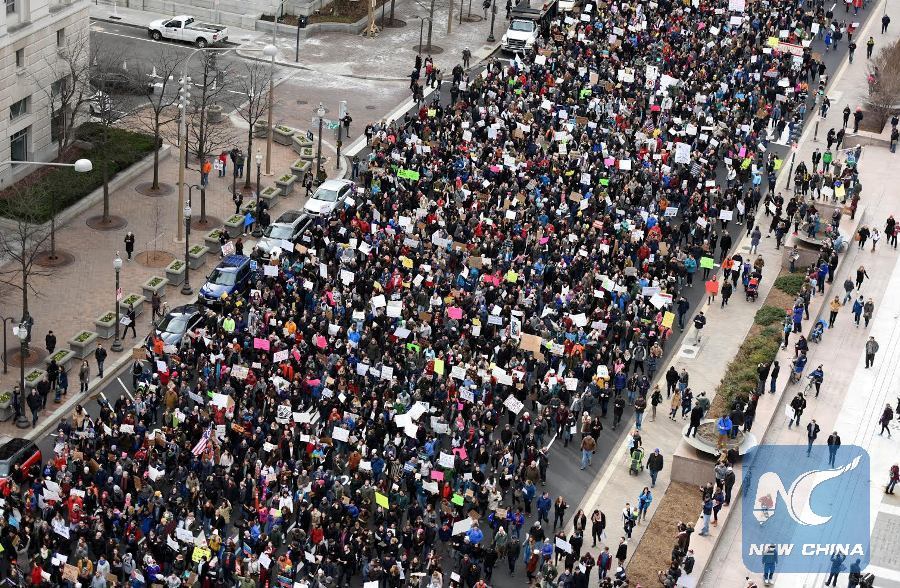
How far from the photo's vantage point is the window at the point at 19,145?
65.3 m

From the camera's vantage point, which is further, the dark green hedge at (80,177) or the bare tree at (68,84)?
the bare tree at (68,84)

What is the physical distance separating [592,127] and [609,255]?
12.3 metres

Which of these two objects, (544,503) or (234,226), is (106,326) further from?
(544,503)

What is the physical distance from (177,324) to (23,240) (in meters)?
5.94

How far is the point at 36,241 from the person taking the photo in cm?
5925

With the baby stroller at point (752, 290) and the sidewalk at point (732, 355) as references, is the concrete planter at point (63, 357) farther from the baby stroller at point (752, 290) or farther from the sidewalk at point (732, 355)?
the baby stroller at point (752, 290)

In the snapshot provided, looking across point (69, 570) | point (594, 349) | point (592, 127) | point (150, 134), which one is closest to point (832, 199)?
point (592, 127)

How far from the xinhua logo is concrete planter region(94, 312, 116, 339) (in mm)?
22012

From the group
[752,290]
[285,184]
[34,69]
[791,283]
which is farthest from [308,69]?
[791,283]

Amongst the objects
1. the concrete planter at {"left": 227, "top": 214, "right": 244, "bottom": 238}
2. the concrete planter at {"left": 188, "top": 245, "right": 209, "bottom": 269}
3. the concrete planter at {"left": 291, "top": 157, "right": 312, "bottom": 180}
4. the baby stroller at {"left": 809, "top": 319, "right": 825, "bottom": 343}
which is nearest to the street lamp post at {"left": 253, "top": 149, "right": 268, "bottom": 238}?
the concrete planter at {"left": 227, "top": 214, "right": 244, "bottom": 238}

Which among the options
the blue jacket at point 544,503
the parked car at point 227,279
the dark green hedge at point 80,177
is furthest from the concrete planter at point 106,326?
the blue jacket at point 544,503

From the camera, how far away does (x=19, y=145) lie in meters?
65.8

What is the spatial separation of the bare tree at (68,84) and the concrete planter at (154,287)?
1006cm

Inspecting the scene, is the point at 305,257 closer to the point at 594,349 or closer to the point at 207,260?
the point at 207,260
